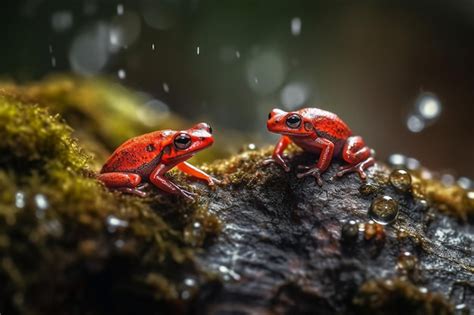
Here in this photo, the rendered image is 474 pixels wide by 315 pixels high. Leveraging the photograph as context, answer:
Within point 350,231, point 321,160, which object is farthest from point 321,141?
point 350,231

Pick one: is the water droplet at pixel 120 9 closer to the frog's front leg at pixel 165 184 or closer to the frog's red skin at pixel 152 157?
the frog's red skin at pixel 152 157

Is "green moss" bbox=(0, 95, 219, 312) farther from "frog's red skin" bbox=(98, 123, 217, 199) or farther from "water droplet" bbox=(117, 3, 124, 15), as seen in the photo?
"water droplet" bbox=(117, 3, 124, 15)

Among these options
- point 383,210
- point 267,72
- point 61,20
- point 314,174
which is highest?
point 267,72

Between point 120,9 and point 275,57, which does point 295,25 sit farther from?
point 120,9

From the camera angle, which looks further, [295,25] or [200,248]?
[295,25]

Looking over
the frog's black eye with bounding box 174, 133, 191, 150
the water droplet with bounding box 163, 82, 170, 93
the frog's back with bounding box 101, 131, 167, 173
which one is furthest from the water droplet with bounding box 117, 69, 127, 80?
the frog's black eye with bounding box 174, 133, 191, 150

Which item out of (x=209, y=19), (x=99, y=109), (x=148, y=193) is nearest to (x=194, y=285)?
(x=148, y=193)
